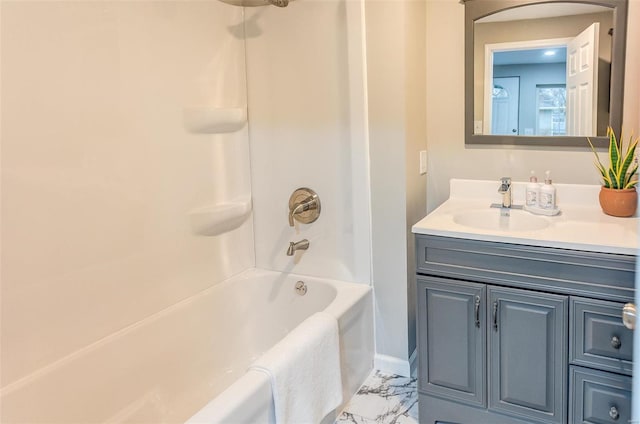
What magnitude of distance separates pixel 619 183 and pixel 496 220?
49 cm

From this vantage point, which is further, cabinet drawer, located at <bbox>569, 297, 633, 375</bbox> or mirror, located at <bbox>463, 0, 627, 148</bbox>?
mirror, located at <bbox>463, 0, 627, 148</bbox>

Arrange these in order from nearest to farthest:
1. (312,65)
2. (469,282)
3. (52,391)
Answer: (52,391)
(469,282)
(312,65)

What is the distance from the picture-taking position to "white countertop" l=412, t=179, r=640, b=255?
1.76m

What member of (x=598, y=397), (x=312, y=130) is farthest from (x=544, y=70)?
(x=598, y=397)

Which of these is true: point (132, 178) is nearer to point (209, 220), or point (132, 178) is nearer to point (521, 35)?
point (209, 220)

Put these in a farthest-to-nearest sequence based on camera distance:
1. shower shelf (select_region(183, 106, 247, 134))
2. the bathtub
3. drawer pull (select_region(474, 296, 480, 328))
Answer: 1. shower shelf (select_region(183, 106, 247, 134))
2. drawer pull (select_region(474, 296, 480, 328))
3. the bathtub

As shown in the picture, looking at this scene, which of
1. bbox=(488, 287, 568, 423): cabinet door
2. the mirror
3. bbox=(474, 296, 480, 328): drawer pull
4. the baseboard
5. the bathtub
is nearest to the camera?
the bathtub

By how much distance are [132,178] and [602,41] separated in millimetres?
1975

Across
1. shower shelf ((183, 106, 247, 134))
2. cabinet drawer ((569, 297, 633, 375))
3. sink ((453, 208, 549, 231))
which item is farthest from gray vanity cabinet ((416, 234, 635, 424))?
shower shelf ((183, 106, 247, 134))

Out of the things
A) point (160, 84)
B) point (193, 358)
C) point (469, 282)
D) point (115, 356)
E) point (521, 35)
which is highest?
point (521, 35)

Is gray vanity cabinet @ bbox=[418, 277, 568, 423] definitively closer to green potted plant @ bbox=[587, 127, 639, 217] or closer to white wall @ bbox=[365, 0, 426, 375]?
white wall @ bbox=[365, 0, 426, 375]

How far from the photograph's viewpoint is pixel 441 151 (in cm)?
259

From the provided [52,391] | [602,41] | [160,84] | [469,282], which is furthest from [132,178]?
[602,41]

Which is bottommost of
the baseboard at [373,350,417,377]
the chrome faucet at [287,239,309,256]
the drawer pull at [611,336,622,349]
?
the baseboard at [373,350,417,377]
